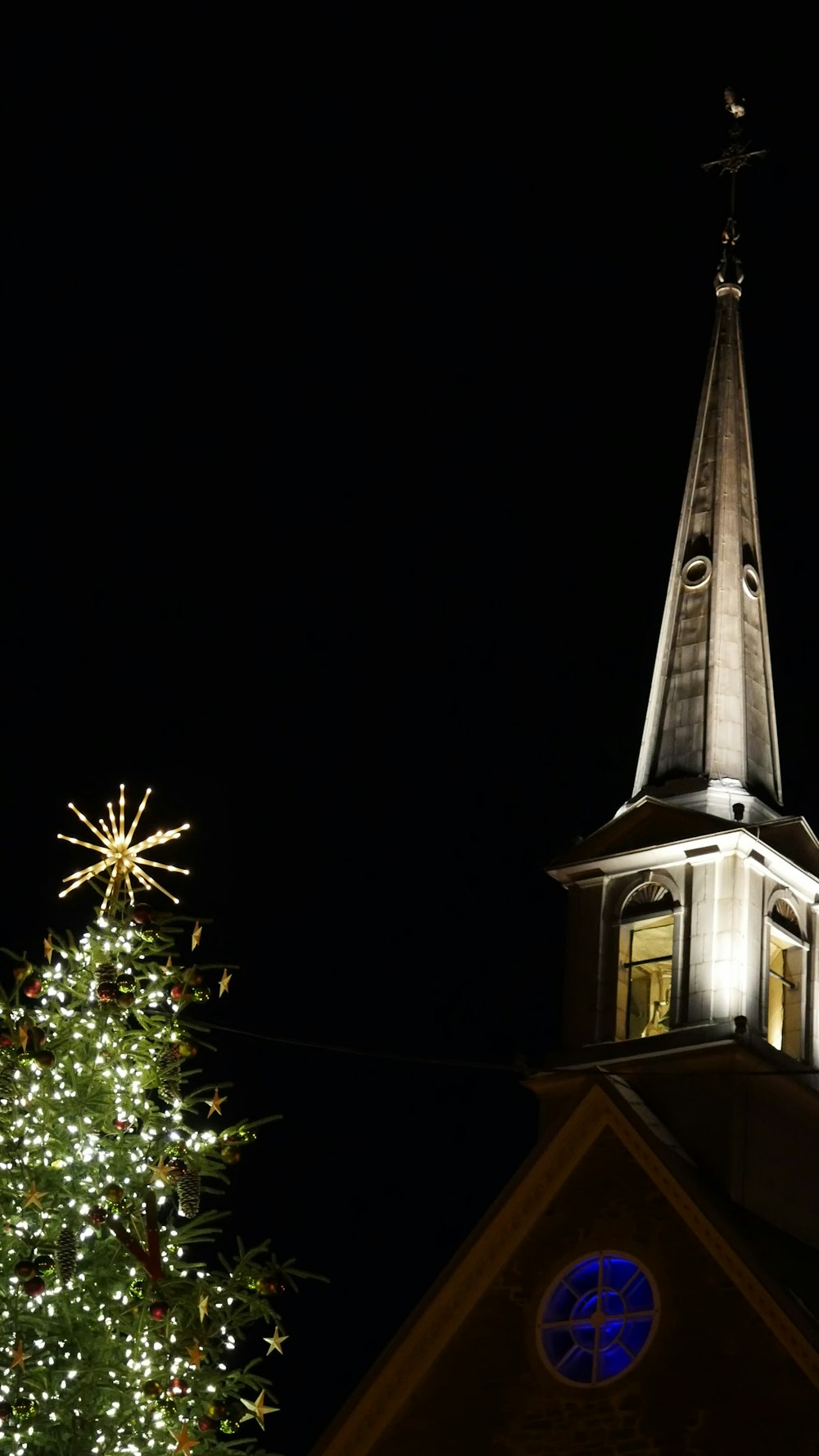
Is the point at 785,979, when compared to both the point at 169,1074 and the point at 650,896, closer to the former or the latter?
the point at 650,896

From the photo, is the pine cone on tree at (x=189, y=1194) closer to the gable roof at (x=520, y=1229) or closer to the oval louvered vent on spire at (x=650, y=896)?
the gable roof at (x=520, y=1229)

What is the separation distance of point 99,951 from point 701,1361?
8.32m

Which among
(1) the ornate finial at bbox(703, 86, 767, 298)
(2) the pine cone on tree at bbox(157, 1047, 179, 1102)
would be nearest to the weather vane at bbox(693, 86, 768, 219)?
(1) the ornate finial at bbox(703, 86, 767, 298)

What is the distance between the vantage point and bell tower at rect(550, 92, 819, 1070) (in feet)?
103

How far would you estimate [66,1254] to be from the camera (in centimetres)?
2303

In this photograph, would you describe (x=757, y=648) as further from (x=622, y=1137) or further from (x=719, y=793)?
(x=622, y=1137)

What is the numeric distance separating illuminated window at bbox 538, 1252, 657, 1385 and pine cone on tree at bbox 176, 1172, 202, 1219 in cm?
681

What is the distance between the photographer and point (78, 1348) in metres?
23.0

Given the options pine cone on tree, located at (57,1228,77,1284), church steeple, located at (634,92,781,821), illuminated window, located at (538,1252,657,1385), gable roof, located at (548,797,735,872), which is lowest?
pine cone on tree, located at (57,1228,77,1284)

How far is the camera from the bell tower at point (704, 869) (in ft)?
103

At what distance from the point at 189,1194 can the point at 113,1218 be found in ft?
2.28

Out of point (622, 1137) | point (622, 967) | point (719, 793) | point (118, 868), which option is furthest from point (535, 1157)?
point (118, 868)

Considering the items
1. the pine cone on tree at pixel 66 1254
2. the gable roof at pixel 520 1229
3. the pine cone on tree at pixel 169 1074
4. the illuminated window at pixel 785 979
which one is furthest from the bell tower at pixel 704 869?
the pine cone on tree at pixel 66 1254

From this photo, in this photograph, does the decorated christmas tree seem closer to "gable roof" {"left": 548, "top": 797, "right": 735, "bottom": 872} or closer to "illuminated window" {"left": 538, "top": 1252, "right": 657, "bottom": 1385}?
"illuminated window" {"left": 538, "top": 1252, "right": 657, "bottom": 1385}
